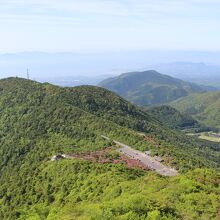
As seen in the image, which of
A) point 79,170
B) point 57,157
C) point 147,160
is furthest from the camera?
point 57,157

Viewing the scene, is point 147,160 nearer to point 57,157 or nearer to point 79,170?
point 79,170

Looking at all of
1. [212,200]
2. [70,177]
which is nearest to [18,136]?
[70,177]

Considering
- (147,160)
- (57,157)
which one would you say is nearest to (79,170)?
(57,157)

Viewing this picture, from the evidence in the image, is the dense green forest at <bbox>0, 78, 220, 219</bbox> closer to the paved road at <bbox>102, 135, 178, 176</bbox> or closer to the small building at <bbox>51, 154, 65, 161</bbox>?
the small building at <bbox>51, 154, 65, 161</bbox>

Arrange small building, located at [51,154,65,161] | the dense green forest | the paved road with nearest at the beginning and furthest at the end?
1. the dense green forest
2. the paved road
3. small building, located at [51,154,65,161]

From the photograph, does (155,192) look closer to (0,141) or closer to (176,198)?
(176,198)

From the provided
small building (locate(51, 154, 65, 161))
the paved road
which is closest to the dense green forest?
small building (locate(51, 154, 65, 161))
